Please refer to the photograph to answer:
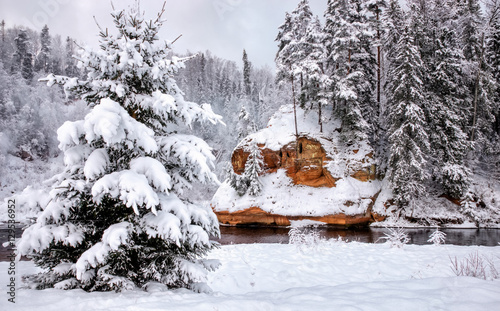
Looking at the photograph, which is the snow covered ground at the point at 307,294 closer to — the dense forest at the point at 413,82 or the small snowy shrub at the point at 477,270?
the small snowy shrub at the point at 477,270

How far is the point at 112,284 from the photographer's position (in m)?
3.67

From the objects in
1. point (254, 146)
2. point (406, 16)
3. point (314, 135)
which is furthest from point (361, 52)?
point (254, 146)

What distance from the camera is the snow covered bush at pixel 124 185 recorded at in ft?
11.9

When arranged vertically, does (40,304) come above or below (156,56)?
→ below

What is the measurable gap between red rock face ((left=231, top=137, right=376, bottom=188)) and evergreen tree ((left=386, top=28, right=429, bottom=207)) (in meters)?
3.27

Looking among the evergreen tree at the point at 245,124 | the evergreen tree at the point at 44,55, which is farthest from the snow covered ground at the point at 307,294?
the evergreen tree at the point at 44,55

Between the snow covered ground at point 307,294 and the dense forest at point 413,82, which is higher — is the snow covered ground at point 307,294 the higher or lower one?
the lower one

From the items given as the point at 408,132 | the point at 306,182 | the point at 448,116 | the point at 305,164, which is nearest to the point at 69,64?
the point at 305,164

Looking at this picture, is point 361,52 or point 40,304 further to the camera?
point 361,52

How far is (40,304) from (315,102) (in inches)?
1084

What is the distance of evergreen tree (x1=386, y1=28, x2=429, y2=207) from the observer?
71.5 ft

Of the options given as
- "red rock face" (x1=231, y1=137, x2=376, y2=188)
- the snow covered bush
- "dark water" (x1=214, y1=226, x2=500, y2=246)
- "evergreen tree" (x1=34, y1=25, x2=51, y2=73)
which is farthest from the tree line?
"evergreen tree" (x1=34, y1=25, x2=51, y2=73)

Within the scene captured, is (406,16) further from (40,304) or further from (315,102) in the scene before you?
(40,304)

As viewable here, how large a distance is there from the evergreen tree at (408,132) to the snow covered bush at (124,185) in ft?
73.7
